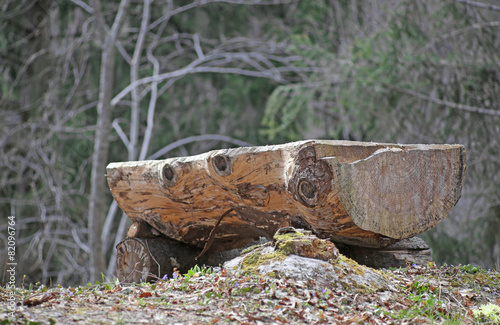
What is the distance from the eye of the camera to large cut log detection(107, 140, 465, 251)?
2.84 metres

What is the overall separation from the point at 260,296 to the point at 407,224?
1.18 metres

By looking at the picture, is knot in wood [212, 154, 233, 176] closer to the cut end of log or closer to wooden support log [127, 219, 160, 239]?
the cut end of log

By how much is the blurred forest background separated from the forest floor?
389 centimetres

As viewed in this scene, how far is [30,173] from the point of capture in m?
9.38

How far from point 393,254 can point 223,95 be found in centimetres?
666

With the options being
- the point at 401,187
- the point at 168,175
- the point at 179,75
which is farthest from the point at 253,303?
the point at 179,75

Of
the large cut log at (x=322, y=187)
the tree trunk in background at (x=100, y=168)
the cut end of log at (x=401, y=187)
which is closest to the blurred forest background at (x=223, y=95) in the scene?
the tree trunk in background at (x=100, y=168)

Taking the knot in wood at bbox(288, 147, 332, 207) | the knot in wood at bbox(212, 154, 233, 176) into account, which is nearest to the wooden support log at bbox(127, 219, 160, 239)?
the knot in wood at bbox(212, 154, 233, 176)

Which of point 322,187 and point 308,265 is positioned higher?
point 322,187

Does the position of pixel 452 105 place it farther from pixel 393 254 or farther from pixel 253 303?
pixel 253 303

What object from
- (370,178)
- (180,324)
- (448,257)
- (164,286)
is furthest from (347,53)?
(180,324)

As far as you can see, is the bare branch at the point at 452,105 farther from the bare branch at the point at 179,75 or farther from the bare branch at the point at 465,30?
the bare branch at the point at 179,75

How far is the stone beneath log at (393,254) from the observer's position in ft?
11.7

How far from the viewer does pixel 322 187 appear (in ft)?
9.21
